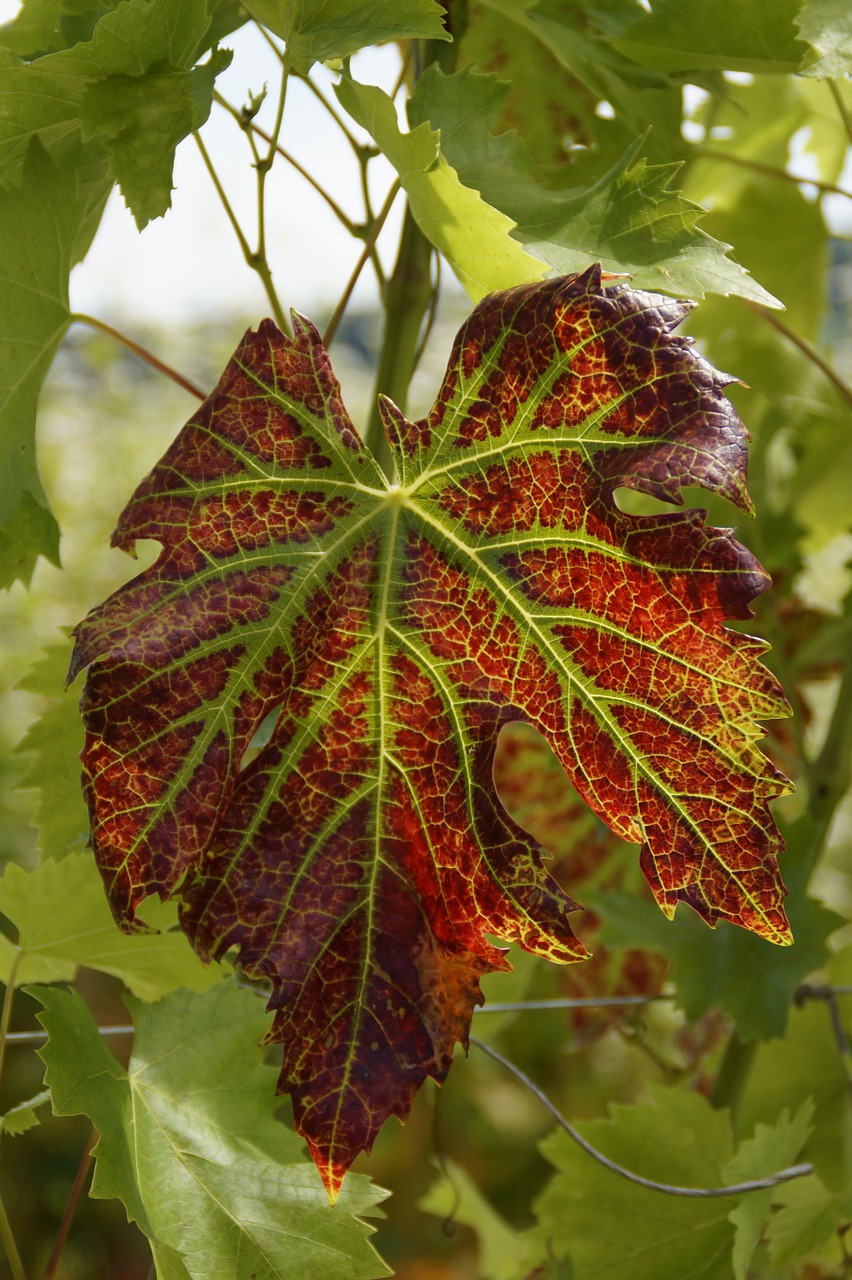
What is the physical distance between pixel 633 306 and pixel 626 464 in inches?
2.2

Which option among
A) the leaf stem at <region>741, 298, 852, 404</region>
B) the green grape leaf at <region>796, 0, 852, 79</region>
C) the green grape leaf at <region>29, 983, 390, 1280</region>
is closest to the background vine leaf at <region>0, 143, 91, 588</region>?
the green grape leaf at <region>29, 983, 390, 1280</region>

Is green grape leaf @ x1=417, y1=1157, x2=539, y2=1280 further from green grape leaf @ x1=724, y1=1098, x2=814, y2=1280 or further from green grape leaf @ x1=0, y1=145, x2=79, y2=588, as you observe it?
green grape leaf @ x1=0, y1=145, x2=79, y2=588

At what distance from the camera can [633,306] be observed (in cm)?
40

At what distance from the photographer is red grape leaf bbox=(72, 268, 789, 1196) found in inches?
15.8

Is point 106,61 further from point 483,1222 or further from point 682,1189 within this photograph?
point 483,1222

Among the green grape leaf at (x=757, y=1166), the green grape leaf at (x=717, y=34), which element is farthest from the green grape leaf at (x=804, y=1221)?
the green grape leaf at (x=717, y=34)

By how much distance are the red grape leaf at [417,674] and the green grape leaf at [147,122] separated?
10 centimetres

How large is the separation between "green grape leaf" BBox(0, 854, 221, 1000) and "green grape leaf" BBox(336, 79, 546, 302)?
32 centimetres

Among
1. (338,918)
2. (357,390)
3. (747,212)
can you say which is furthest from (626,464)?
(357,390)

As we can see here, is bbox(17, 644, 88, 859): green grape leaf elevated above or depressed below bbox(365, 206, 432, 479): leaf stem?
below

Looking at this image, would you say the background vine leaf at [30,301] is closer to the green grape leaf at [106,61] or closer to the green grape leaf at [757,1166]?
the green grape leaf at [106,61]

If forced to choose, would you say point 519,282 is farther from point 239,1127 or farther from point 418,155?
point 239,1127

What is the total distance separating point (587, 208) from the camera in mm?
469

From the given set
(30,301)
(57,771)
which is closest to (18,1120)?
(57,771)
